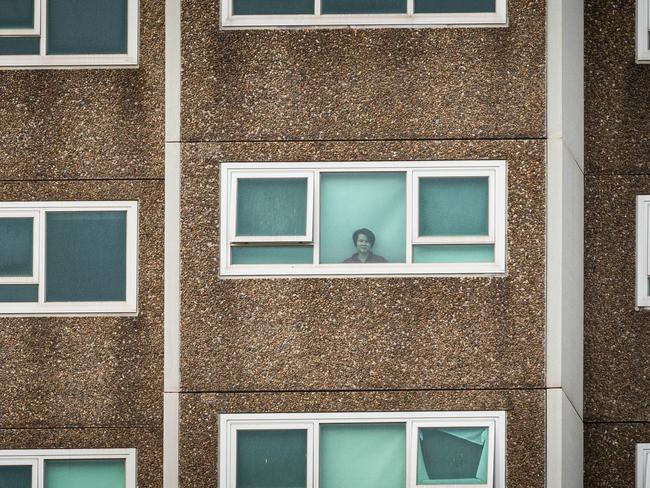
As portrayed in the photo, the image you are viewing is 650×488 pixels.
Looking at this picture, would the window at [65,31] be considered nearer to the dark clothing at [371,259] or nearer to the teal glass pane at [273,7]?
the teal glass pane at [273,7]

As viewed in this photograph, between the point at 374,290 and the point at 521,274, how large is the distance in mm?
1147

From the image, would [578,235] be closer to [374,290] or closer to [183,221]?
[374,290]

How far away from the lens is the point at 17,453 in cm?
620

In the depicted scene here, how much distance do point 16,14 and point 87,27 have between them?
0.60 m

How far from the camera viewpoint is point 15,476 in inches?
247

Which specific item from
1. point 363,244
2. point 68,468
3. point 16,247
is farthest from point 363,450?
point 16,247

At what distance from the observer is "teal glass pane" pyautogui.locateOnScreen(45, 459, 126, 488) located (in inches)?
247

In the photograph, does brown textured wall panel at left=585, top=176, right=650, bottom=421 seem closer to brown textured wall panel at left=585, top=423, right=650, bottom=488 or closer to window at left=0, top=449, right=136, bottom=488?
brown textured wall panel at left=585, top=423, right=650, bottom=488

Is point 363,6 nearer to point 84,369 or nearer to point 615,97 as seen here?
point 615,97

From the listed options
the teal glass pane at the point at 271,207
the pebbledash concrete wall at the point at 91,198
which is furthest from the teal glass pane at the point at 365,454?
the teal glass pane at the point at 271,207

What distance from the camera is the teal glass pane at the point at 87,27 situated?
6.35 metres

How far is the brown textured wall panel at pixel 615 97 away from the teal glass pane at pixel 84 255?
153 inches

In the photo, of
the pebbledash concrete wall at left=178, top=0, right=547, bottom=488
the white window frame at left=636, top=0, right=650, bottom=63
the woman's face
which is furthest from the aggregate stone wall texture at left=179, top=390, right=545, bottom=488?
the white window frame at left=636, top=0, right=650, bottom=63

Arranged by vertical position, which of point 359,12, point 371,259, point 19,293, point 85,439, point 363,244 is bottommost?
point 85,439
